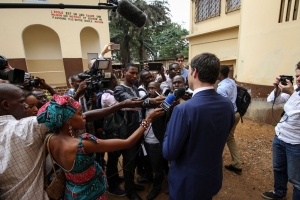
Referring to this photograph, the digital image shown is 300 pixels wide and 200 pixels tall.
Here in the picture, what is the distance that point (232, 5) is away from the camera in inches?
289

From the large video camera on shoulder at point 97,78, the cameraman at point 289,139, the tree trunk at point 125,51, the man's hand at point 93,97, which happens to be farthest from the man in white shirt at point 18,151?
the tree trunk at point 125,51

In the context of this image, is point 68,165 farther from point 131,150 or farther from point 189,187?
point 131,150

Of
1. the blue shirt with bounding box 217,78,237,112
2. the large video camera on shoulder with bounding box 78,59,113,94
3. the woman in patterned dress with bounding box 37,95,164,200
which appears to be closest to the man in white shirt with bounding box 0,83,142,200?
the woman in patterned dress with bounding box 37,95,164,200

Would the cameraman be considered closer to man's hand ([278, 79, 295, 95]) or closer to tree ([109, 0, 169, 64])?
man's hand ([278, 79, 295, 95])

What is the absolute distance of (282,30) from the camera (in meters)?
4.48

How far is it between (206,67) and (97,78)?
1417mm

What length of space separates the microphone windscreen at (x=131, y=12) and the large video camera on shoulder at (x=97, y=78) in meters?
0.67

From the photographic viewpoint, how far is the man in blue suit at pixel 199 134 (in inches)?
51.9

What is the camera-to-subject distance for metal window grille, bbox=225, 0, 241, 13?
7.07 metres

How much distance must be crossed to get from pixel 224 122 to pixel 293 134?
1199mm

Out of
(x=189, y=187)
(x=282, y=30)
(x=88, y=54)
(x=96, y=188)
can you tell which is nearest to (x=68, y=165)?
(x=96, y=188)

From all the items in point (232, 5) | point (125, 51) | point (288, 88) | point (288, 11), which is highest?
point (232, 5)

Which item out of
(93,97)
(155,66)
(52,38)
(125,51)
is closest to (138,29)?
(125,51)

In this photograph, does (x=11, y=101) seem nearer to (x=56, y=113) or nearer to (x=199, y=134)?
(x=56, y=113)
